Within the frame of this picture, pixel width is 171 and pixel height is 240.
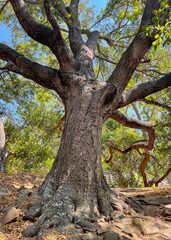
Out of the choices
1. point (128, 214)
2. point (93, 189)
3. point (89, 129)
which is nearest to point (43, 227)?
point (93, 189)

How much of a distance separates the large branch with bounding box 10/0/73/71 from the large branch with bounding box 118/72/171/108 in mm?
1429

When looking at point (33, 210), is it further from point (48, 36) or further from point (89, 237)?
point (48, 36)

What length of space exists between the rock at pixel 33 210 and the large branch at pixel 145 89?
250cm

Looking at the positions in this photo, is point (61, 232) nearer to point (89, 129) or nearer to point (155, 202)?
point (89, 129)

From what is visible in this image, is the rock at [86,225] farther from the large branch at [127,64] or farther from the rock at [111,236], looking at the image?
the large branch at [127,64]

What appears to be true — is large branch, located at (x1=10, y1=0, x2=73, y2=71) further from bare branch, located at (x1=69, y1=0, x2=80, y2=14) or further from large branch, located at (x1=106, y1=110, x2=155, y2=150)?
bare branch, located at (x1=69, y1=0, x2=80, y2=14)

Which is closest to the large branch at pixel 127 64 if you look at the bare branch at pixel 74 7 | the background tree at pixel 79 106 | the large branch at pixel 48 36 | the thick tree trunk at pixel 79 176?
the background tree at pixel 79 106

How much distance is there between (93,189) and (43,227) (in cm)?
92

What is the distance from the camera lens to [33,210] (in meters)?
2.16

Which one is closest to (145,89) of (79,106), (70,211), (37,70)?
(79,106)

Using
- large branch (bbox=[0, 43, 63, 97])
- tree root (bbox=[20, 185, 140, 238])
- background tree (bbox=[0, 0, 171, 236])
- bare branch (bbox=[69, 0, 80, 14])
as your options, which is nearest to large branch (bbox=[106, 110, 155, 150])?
background tree (bbox=[0, 0, 171, 236])

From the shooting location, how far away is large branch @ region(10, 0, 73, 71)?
381cm

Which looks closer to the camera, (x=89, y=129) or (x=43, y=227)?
(x=43, y=227)

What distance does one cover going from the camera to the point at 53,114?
29.3 feet
